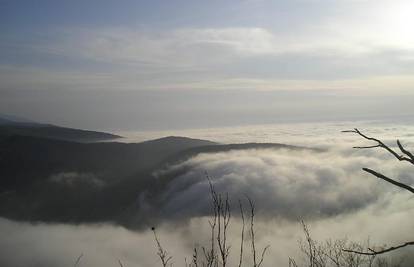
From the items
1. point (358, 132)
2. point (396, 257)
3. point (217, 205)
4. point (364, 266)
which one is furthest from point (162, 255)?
point (396, 257)

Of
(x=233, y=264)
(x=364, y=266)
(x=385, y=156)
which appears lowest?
(x=233, y=264)

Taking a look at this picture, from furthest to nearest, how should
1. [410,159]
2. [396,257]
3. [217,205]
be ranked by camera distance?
[396,257]
[217,205]
[410,159]

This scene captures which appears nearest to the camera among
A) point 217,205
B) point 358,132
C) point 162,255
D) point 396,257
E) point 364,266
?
point 358,132

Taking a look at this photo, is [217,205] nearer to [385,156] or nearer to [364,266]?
[364,266]

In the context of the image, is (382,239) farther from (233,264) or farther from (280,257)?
(233,264)

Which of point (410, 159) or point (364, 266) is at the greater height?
point (410, 159)

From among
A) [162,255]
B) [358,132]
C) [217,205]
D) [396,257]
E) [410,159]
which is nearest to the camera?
[410,159]

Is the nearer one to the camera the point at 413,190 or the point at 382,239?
the point at 413,190

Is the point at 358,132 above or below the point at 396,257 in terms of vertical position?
above

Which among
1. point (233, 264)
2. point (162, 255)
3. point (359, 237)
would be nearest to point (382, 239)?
point (359, 237)
